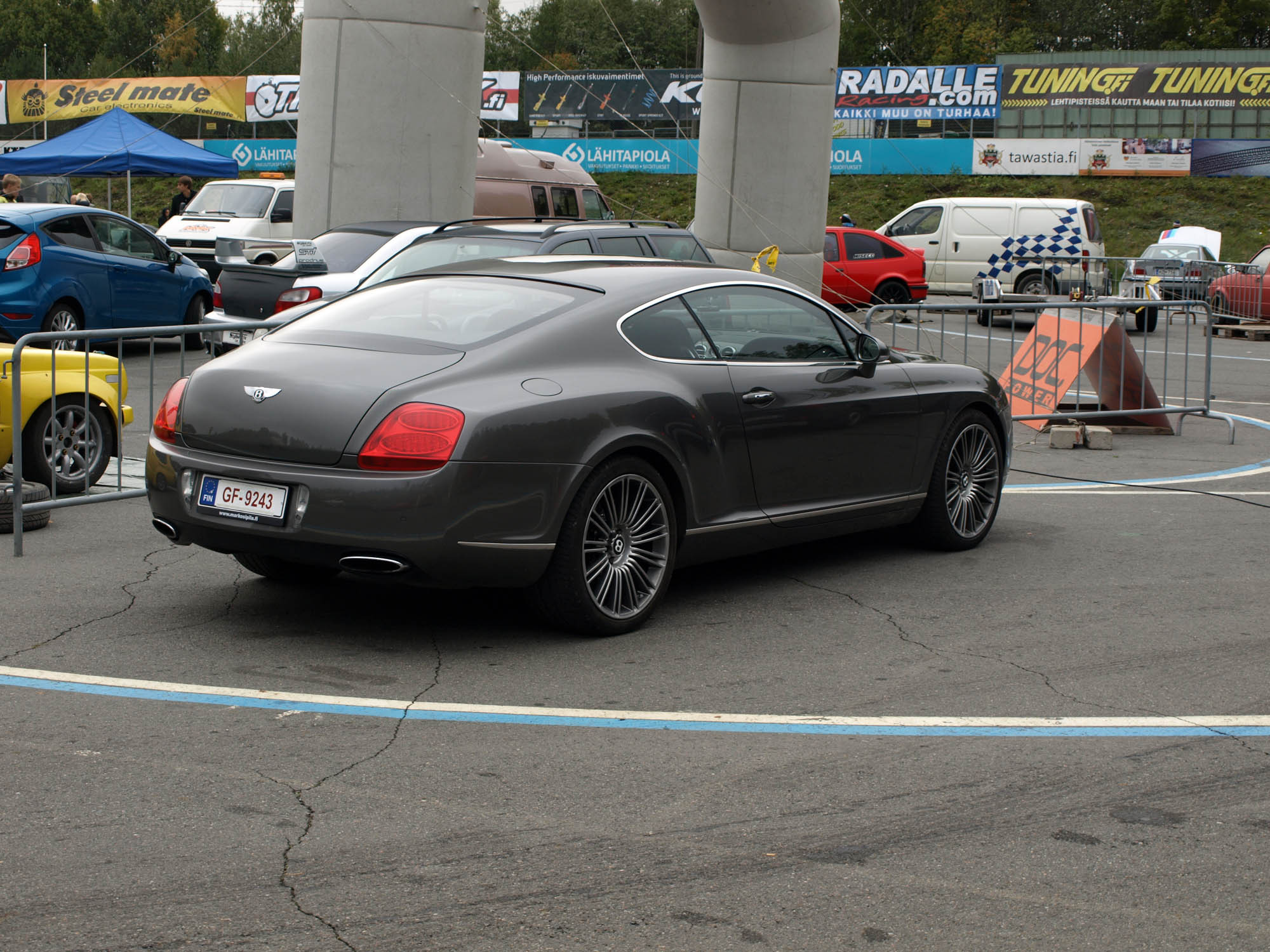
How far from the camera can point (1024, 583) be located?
7.30 m

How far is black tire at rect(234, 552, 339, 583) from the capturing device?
6707mm

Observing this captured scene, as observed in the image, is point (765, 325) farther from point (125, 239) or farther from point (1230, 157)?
point (1230, 157)

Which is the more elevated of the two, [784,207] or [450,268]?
[784,207]

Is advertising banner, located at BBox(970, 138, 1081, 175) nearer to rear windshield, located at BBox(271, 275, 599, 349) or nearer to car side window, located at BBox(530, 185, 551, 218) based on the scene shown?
car side window, located at BBox(530, 185, 551, 218)

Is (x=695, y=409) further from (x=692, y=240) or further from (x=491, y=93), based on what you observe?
(x=491, y=93)

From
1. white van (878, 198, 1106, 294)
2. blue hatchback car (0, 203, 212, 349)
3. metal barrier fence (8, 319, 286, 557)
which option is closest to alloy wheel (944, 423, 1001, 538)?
metal barrier fence (8, 319, 286, 557)

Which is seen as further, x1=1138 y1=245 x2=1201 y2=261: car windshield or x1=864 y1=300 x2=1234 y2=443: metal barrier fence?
x1=1138 y1=245 x2=1201 y2=261: car windshield

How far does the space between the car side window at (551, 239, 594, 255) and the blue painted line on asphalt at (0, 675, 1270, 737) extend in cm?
777

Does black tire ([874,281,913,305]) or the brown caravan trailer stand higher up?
the brown caravan trailer

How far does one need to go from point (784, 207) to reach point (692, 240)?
4.93 metres

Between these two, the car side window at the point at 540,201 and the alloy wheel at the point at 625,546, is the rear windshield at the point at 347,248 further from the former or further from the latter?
the alloy wheel at the point at 625,546

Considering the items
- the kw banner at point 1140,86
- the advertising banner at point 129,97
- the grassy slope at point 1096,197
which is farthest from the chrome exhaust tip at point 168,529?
the kw banner at point 1140,86

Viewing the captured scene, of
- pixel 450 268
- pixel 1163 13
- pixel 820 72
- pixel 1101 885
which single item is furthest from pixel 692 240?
pixel 1163 13

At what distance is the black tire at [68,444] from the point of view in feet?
27.7
